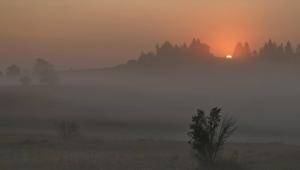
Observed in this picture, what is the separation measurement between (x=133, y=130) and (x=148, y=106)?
54008mm

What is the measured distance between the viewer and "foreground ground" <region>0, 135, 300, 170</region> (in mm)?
40656

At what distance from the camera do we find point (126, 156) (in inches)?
1891

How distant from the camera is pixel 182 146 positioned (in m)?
59.2

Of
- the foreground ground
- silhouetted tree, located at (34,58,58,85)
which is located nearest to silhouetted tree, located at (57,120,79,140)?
the foreground ground

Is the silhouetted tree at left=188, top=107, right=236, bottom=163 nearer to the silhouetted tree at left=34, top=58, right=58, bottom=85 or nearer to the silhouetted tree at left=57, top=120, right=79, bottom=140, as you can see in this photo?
the silhouetted tree at left=57, top=120, right=79, bottom=140

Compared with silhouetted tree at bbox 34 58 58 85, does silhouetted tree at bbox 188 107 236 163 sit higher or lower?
lower

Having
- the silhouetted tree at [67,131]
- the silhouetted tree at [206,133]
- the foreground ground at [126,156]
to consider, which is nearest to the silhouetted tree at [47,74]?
the silhouetted tree at [67,131]

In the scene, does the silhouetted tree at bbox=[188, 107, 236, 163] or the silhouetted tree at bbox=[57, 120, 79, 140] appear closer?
the silhouetted tree at bbox=[188, 107, 236, 163]

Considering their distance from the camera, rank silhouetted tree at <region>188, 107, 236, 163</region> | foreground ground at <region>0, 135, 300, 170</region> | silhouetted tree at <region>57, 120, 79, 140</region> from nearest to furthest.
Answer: silhouetted tree at <region>188, 107, 236, 163</region> → foreground ground at <region>0, 135, 300, 170</region> → silhouetted tree at <region>57, 120, 79, 140</region>

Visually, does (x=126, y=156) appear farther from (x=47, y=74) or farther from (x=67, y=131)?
(x=47, y=74)

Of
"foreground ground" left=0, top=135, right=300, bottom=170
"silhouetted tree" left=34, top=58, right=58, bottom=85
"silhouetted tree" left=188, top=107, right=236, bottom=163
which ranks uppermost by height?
"silhouetted tree" left=34, top=58, right=58, bottom=85

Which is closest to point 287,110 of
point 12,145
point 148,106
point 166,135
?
point 148,106

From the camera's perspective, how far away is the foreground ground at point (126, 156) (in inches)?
1601

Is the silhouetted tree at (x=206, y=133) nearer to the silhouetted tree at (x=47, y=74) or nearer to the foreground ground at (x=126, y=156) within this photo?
the foreground ground at (x=126, y=156)
